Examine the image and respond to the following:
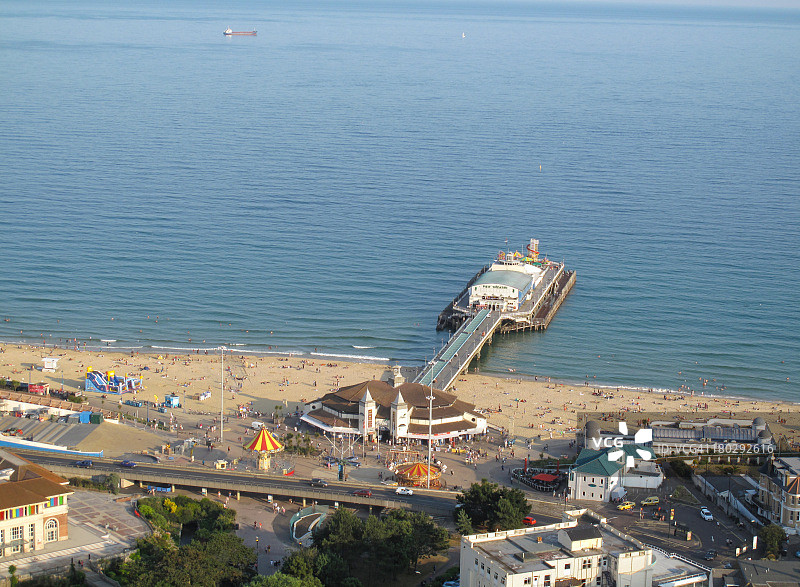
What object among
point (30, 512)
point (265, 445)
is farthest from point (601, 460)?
point (30, 512)

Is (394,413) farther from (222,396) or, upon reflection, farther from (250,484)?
(222,396)

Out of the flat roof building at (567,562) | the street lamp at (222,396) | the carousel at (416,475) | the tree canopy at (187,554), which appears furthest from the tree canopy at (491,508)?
the street lamp at (222,396)

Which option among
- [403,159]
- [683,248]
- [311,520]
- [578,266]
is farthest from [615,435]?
[403,159]

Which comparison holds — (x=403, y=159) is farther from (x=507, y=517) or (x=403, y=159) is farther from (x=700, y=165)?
(x=507, y=517)

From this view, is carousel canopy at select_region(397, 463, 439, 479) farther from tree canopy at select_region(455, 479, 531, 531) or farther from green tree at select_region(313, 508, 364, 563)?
green tree at select_region(313, 508, 364, 563)

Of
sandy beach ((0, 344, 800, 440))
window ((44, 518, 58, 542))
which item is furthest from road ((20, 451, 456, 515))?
sandy beach ((0, 344, 800, 440))
